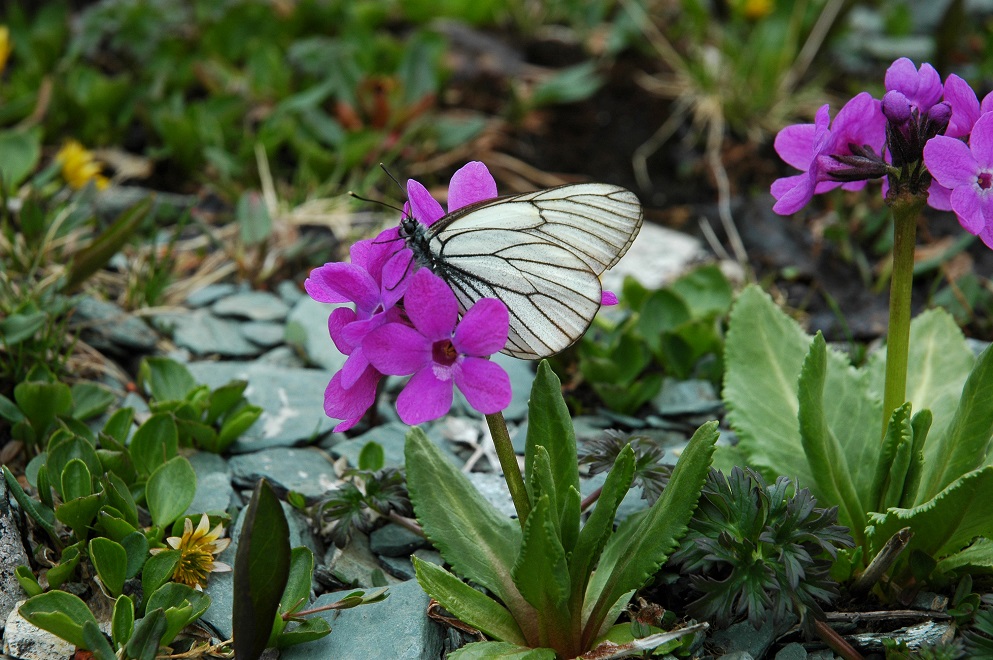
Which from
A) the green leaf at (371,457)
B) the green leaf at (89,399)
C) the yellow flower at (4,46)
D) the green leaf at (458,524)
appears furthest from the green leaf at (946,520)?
the yellow flower at (4,46)

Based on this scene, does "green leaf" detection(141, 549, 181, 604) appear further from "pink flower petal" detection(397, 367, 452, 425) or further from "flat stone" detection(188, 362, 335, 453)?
"pink flower petal" detection(397, 367, 452, 425)

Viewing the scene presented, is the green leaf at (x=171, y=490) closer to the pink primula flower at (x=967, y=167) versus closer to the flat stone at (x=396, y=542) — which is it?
the flat stone at (x=396, y=542)

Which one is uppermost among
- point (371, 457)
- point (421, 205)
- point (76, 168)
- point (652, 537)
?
point (421, 205)

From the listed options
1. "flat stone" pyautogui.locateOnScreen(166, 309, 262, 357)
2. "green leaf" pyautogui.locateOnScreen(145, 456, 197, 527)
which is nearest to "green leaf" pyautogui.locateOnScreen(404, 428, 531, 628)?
"green leaf" pyautogui.locateOnScreen(145, 456, 197, 527)

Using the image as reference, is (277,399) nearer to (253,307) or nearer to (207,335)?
(207,335)

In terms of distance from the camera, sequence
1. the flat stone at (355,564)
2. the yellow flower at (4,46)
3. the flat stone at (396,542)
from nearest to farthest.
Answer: the flat stone at (355,564)
the flat stone at (396,542)
the yellow flower at (4,46)

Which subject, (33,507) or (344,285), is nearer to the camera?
(344,285)

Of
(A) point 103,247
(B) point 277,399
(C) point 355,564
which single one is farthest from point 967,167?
(A) point 103,247
